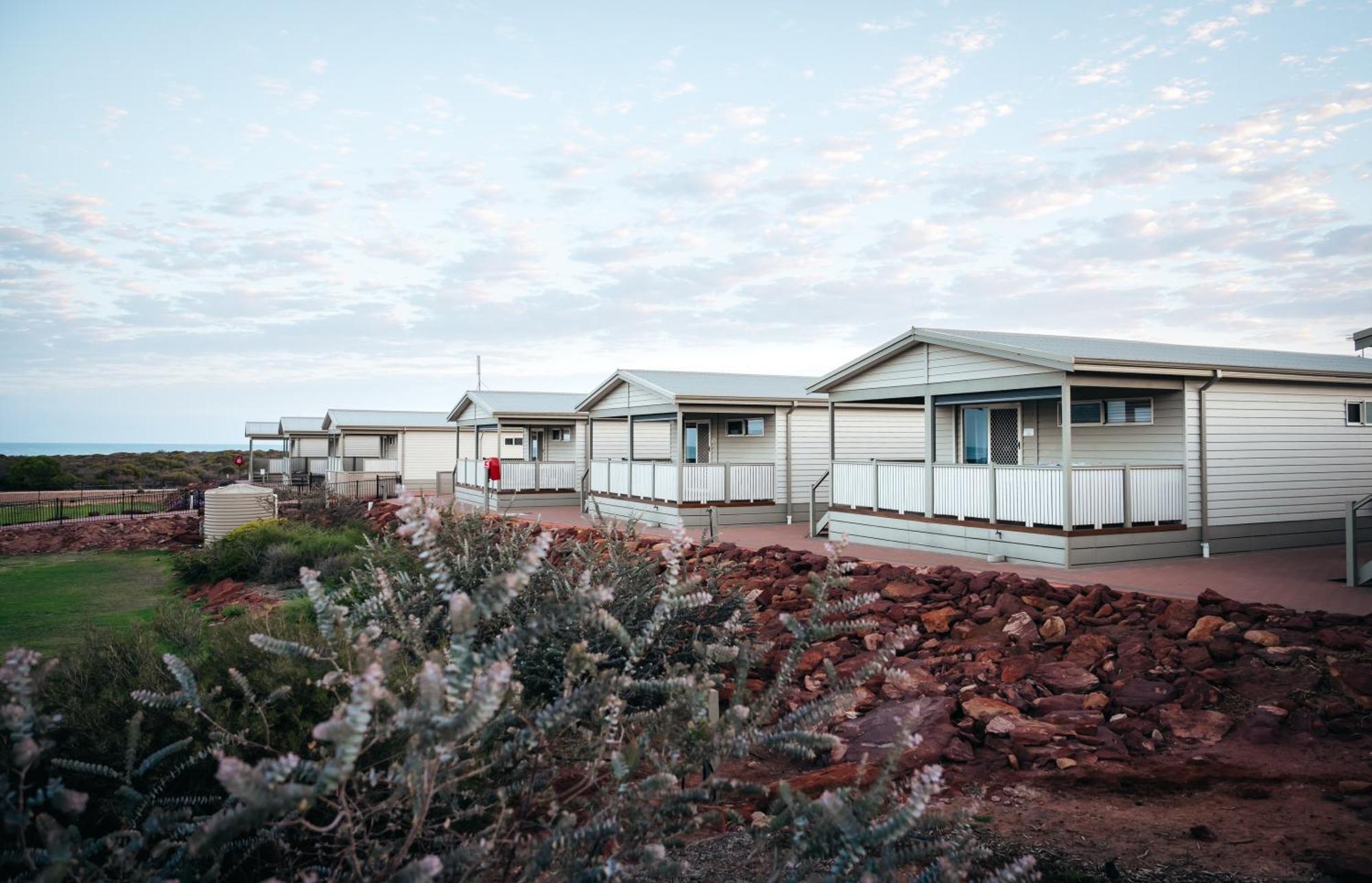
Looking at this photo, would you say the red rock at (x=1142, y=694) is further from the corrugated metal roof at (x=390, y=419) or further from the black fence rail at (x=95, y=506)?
the corrugated metal roof at (x=390, y=419)

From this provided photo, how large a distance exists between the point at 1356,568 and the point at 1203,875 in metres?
8.77

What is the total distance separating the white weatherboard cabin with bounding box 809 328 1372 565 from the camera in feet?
41.2

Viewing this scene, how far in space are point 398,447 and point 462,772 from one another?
36006mm

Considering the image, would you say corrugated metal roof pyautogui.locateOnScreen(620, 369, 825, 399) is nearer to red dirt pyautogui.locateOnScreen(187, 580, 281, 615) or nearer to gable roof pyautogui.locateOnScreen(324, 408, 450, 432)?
red dirt pyautogui.locateOnScreen(187, 580, 281, 615)

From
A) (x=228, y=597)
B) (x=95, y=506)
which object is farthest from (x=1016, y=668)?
(x=95, y=506)

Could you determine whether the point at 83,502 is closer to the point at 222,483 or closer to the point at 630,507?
the point at 222,483

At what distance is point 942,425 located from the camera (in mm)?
17703

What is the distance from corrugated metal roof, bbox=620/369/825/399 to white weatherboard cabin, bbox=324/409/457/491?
620 inches

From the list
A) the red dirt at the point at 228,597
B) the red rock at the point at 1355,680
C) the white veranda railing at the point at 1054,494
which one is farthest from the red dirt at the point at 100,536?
the red rock at the point at 1355,680

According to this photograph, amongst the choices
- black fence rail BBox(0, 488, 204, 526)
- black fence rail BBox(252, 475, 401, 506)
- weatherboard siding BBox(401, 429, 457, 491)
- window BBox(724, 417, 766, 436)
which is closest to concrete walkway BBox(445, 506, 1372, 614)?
window BBox(724, 417, 766, 436)

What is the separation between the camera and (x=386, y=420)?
38062 millimetres

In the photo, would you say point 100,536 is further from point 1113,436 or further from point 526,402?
point 1113,436

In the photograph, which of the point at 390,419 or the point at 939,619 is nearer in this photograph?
the point at 939,619

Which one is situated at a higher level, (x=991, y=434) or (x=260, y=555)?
(x=991, y=434)
